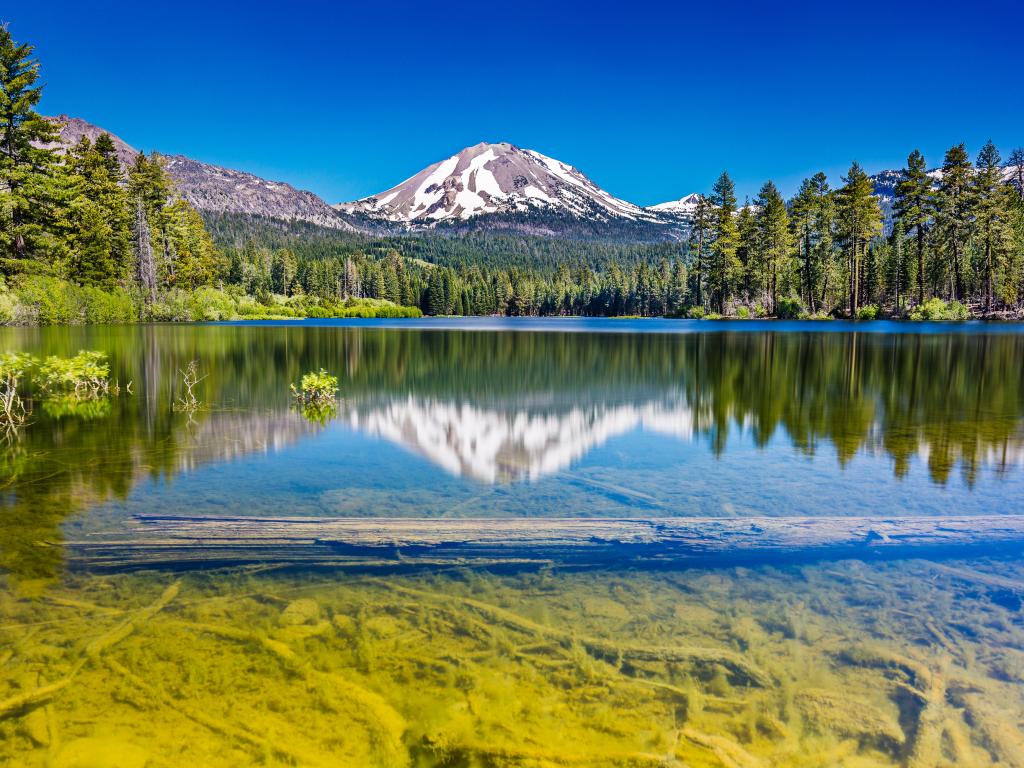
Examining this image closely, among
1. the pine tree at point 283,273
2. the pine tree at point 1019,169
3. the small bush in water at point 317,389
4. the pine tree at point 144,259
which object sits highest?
the pine tree at point 1019,169

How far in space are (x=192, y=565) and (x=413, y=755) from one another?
3131mm

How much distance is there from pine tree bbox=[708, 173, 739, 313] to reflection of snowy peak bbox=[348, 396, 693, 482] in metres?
65.0

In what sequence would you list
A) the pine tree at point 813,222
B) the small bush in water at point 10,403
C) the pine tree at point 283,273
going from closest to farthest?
the small bush in water at point 10,403 → the pine tree at point 813,222 → the pine tree at point 283,273

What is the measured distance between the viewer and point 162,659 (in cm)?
403

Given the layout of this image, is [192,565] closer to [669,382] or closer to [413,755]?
[413,755]

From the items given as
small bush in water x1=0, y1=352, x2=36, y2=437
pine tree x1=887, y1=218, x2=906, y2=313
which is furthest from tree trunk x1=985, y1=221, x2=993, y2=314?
small bush in water x1=0, y1=352, x2=36, y2=437

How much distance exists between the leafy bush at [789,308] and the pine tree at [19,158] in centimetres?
6880

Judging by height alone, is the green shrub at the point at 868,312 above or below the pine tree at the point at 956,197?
below

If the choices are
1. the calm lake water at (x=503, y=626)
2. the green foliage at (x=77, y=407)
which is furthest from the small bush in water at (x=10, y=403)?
the calm lake water at (x=503, y=626)

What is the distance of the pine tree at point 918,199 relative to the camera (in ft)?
205

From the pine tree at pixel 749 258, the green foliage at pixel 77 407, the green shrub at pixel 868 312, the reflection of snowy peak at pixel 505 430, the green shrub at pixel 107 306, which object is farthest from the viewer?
the pine tree at pixel 749 258

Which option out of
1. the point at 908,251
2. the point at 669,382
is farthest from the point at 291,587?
the point at 908,251

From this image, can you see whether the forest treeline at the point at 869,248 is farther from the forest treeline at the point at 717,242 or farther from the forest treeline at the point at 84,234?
the forest treeline at the point at 84,234

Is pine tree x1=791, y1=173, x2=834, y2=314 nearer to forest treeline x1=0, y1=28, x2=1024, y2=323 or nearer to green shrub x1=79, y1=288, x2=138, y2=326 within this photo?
forest treeline x1=0, y1=28, x2=1024, y2=323
